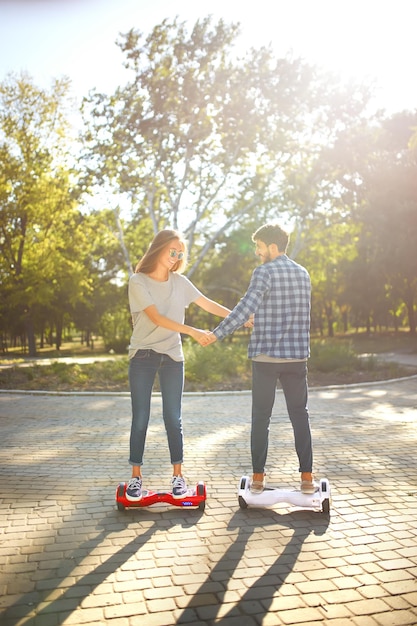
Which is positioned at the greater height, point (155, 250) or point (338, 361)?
point (155, 250)

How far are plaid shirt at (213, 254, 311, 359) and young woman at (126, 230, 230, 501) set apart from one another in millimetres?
418

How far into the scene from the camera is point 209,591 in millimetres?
3213

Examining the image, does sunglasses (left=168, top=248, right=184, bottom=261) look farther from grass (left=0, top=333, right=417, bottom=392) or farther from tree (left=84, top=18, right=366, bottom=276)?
tree (left=84, top=18, right=366, bottom=276)

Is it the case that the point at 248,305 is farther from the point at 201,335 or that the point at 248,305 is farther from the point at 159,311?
the point at 159,311

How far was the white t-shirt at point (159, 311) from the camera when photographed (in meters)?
4.57

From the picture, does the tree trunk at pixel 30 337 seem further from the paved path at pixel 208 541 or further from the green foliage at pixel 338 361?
the paved path at pixel 208 541

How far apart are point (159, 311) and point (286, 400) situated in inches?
46.3

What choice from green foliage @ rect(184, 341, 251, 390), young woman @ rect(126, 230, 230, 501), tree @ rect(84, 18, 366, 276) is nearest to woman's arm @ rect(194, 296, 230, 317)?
young woman @ rect(126, 230, 230, 501)

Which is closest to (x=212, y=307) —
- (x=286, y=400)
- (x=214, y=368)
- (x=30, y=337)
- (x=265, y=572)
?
(x=286, y=400)

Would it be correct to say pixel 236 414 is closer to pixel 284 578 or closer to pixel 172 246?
pixel 172 246

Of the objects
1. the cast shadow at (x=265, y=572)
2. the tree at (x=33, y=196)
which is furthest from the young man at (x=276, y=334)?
the tree at (x=33, y=196)

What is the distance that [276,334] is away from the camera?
450 cm

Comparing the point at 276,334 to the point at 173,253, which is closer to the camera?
the point at 276,334

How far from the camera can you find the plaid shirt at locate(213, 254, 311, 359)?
4.49 m
